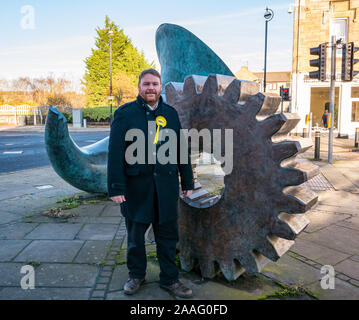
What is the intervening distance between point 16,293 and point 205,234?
5.29 feet

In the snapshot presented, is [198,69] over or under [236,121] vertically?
over

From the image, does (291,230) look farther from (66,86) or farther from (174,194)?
(66,86)

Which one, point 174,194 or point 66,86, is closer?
point 174,194

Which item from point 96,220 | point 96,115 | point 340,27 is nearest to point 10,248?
point 96,220

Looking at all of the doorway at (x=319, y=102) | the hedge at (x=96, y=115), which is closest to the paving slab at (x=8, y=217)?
the doorway at (x=319, y=102)

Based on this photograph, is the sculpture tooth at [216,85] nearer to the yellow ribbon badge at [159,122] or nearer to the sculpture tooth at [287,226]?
the yellow ribbon badge at [159,122]

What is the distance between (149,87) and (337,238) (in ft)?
9.62

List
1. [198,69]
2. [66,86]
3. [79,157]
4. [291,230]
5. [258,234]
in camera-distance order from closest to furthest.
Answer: [291,230], [258,234], [198,69], [79,157], [66,86]

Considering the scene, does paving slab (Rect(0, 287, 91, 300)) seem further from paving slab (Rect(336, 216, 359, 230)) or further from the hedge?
the hedge

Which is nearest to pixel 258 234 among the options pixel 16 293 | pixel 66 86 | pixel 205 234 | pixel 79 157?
pixel 205 234

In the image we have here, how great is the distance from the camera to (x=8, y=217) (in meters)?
4.76

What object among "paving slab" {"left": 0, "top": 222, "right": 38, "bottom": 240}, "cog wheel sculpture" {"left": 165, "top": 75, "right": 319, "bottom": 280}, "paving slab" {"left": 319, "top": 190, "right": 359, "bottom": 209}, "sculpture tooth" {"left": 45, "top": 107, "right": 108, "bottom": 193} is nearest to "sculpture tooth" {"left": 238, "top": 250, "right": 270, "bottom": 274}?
"cog wheel sculpture" {"left": 165, "top": 75, "right": 319, "bottom": 280}

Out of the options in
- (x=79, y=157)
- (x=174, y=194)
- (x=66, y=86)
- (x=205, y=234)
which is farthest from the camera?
(x=66, y=86)
